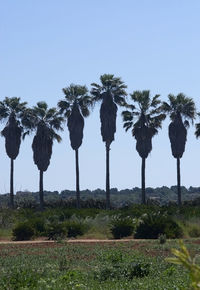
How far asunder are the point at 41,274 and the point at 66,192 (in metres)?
125

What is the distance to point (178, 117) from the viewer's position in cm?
5562

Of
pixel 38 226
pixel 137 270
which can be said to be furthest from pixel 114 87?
pixel 137 270

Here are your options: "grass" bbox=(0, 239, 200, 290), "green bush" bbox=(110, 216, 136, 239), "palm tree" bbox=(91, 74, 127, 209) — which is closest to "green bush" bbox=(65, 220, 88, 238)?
"green bush" bbox=(110, 216, 136, 239)

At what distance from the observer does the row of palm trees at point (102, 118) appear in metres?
55.0

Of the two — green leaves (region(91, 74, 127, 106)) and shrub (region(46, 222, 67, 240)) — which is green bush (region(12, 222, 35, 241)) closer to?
shrub (region(46, 222, 67, 240))

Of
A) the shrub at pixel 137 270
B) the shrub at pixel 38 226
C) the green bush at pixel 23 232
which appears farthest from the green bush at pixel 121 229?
the shrub at pixel 137 270

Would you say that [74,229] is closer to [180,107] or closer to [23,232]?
[23,232]

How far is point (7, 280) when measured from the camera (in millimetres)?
12664

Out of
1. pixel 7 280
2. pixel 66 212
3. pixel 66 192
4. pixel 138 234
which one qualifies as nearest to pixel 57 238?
pixel 138 234

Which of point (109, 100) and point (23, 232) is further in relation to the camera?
point (109, 100)

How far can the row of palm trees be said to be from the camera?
5497cm

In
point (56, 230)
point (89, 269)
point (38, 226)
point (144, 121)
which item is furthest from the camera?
point (144, 121)

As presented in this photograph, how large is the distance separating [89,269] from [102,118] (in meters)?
39.7

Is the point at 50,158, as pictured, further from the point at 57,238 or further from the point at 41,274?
the point at 41,274
